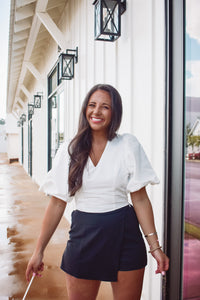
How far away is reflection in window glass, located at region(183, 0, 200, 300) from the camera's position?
142 cm

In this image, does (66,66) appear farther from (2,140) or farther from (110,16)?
(2,140)

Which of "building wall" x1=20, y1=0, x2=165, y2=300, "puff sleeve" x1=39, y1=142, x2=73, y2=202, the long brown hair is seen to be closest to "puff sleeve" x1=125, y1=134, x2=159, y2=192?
the long brown hair

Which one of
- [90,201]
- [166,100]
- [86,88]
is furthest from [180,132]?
[86,88]

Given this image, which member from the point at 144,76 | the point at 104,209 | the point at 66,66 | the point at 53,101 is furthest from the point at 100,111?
the point at 53,101

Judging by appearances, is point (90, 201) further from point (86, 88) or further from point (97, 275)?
point (86, 88)

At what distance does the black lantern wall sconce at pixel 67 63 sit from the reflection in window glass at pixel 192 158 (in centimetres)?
281

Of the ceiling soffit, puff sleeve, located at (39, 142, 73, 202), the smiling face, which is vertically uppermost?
the ceiling soffit

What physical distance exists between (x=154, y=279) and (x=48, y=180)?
112cm

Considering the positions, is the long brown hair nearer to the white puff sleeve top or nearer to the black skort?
the white puff sleeve top

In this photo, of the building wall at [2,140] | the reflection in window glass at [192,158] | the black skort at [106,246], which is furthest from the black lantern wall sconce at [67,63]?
the building wall at [2,140]

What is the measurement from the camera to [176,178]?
1.62 metres

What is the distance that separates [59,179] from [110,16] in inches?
64.9

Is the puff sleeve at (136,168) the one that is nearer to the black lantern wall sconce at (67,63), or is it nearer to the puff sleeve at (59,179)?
the puff sleeve at (59,179)

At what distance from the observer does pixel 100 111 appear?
1.29 metres
